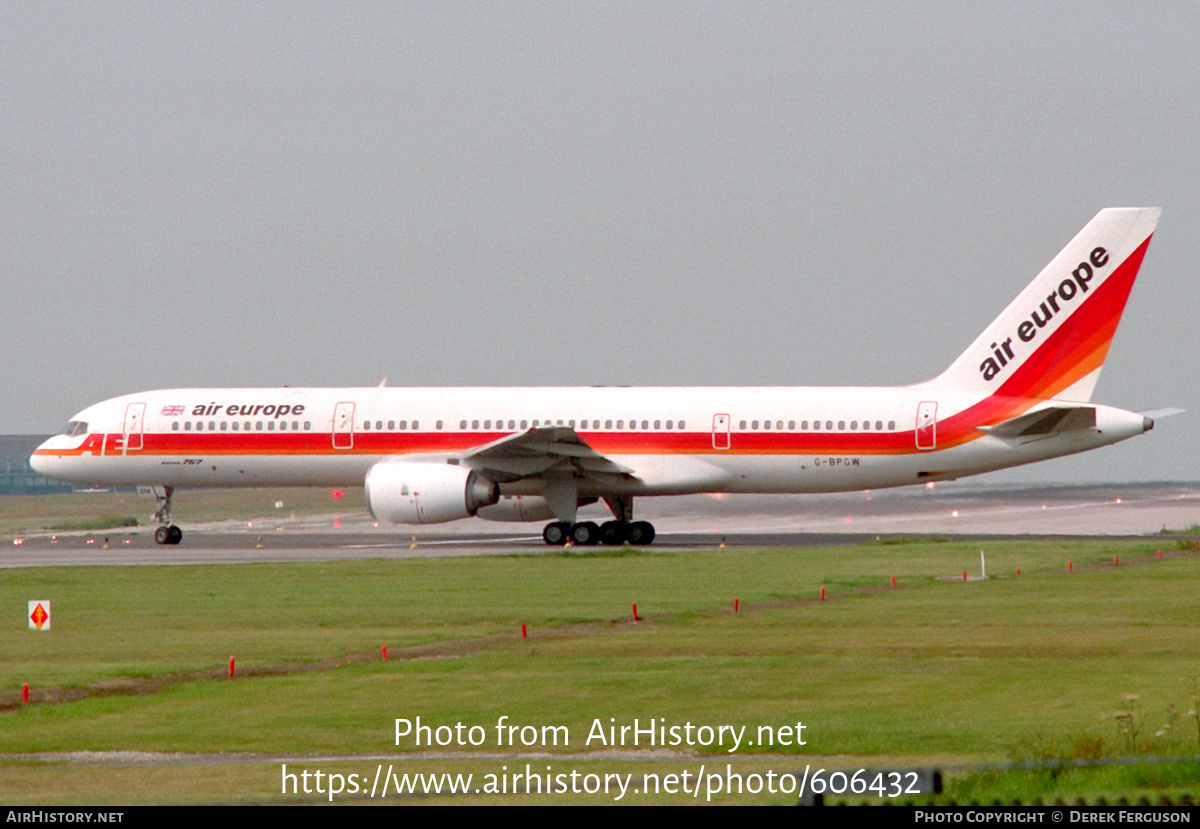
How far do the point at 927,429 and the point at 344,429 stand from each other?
50.0 ft

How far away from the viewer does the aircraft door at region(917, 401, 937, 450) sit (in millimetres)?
40781

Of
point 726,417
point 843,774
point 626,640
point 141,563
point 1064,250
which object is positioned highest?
point 1064,250

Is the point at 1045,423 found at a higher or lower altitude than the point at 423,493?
higher

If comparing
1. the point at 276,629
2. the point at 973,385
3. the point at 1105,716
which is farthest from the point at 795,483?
the point at 1105,716

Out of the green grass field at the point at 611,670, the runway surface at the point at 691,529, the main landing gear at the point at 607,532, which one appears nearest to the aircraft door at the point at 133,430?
the runway surface at the point at 691,529

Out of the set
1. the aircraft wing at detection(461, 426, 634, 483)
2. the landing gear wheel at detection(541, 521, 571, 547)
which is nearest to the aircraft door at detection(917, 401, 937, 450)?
the aircraft wing at detection(461, 426, 634, 483)

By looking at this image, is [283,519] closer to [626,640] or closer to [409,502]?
[409,502]

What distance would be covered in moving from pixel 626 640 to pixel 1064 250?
23.6m

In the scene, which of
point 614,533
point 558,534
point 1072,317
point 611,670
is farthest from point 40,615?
point 1072,317

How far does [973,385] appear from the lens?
4144 cm

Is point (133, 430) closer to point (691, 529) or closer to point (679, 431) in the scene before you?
point (679, 431)

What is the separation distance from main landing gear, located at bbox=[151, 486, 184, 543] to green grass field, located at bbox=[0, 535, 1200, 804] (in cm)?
1305

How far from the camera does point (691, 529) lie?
50656mm

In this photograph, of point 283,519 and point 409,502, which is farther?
point 283,519
